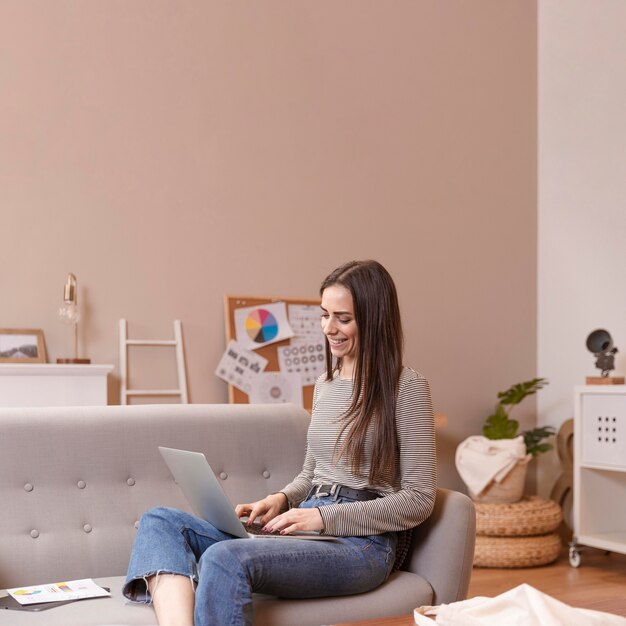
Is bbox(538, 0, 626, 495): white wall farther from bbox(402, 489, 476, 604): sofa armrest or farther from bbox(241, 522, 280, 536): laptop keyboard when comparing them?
bbox(241, 522, 280, 536): laptop keyboard

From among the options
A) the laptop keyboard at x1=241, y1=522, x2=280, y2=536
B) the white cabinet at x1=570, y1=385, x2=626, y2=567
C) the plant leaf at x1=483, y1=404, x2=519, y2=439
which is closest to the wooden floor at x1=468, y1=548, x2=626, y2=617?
the white cabinet at x1=570, y1=385, x2=626, y2=567

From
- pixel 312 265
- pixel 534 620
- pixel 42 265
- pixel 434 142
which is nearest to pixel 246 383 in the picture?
pixel 312 265

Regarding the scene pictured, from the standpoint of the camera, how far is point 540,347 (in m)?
5.34

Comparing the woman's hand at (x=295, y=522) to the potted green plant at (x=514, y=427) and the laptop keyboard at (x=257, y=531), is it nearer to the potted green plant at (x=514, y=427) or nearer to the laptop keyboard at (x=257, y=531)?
the laptop keyboard at (x=257, y=531)

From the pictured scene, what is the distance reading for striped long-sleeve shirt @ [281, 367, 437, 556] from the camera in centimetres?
213

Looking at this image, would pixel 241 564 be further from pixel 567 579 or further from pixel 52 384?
pixel 567 579

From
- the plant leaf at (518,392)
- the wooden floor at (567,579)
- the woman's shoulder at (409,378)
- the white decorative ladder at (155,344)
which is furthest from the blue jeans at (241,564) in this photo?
the plant leaf at (518,392)

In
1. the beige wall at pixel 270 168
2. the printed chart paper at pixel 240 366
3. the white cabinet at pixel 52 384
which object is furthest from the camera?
the printed chart paper at pixel 240 366

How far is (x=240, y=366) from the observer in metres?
4.35

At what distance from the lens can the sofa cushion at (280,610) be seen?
6.55ft

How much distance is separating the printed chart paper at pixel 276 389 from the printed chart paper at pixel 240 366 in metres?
0.04

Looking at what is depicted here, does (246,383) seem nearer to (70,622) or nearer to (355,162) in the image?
(355,162)

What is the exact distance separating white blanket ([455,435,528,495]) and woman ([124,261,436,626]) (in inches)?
88.3

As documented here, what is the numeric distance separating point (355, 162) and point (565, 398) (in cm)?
184
